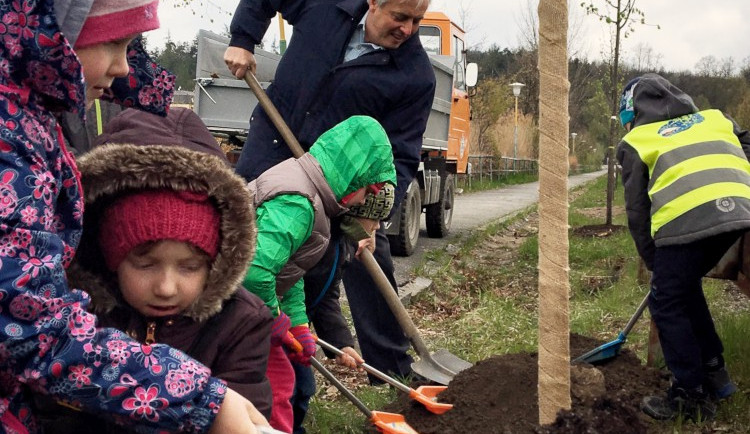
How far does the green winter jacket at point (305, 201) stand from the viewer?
101 inches

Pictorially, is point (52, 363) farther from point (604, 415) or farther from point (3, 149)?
point (604, 415)

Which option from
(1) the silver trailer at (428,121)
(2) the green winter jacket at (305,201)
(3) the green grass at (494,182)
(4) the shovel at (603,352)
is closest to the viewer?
(2) the green winter jacket at (305,201)

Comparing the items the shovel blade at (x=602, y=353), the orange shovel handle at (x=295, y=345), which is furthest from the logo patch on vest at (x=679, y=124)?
the orange shovel handle at (x=295, y=345)

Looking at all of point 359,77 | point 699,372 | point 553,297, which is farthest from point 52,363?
point 699,372

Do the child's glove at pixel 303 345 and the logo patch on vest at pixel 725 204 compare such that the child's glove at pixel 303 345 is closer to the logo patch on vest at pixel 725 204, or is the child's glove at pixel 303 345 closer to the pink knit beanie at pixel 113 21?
the pink knit beanie at pixel 113 21

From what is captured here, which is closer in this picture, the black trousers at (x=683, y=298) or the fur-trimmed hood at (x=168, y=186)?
the fur-trimmed hood at (x=168, y=186)

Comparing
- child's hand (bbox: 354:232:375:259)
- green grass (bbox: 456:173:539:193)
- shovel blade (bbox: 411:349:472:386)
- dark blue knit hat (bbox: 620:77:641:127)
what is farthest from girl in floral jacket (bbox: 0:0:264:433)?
green grass (bbox: 456:173:539:193)

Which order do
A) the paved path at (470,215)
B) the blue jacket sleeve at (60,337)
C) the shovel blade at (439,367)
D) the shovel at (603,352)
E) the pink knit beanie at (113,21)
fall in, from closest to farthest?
the blue jacket sleeve at (60,337)
the pink knit beanie at (113,21)
the shovel blade at (439,367)
the shovel at (603,352)
the paved path at (470,215)

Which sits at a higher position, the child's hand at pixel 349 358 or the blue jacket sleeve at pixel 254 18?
the blue jacket sleeve at pixel 254 18

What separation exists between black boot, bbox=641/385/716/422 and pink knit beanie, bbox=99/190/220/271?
2.54 m

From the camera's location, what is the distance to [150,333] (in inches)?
70.9

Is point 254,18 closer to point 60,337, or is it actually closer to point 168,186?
point 168,186

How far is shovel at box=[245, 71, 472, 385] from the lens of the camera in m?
3.57

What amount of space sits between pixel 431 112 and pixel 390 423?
622 centimetres
